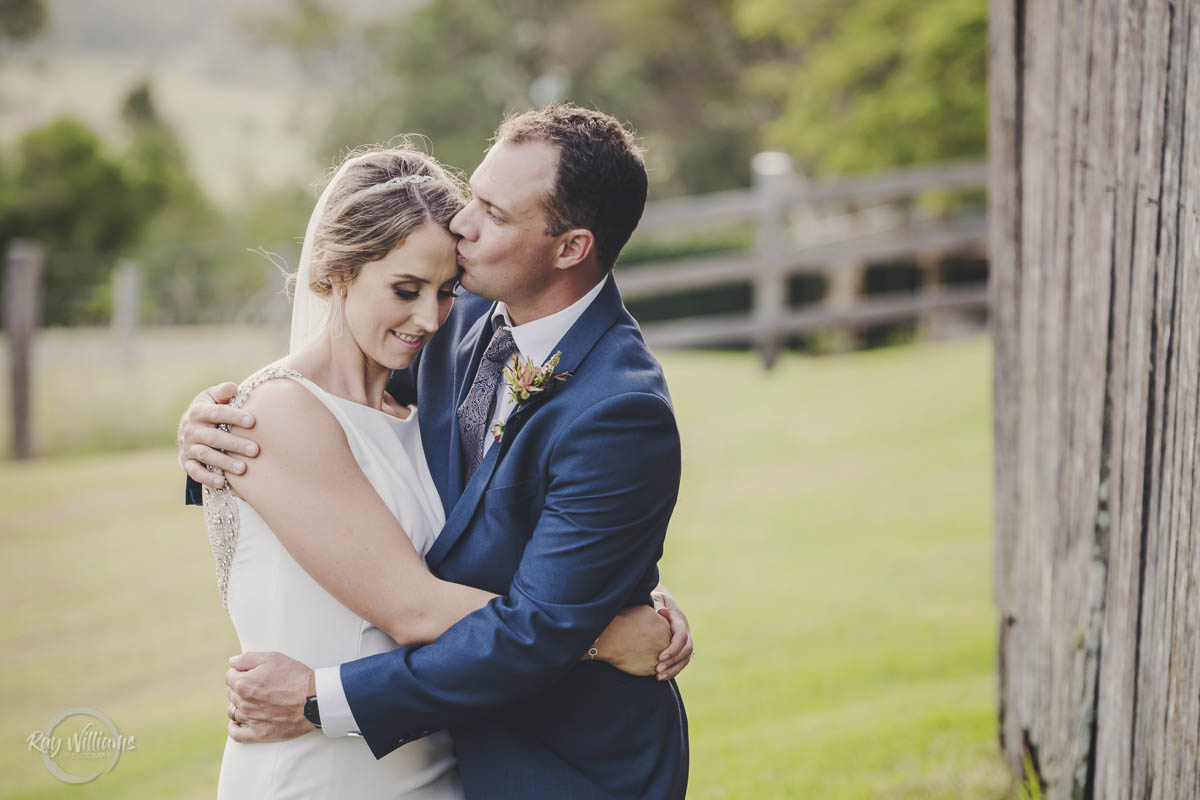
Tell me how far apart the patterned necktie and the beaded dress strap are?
0.39m

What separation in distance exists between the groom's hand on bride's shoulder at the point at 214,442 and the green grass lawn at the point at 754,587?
94.9 inches

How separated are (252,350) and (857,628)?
799 centimetres

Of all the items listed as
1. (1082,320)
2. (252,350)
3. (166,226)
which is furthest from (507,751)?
(166,226)

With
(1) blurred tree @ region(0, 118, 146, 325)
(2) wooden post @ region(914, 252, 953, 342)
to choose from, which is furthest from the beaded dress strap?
(1) blurred tree @ region(0, 118, 146, 325)

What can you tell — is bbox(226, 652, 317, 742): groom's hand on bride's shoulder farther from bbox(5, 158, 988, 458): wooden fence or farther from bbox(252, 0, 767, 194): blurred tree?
bbox(252, 0, 767, 194): blurred tree

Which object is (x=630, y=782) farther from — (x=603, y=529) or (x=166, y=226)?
(x=166, y=226)

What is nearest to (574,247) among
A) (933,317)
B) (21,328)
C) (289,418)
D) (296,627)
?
(289,418)

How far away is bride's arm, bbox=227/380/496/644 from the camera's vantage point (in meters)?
2.26

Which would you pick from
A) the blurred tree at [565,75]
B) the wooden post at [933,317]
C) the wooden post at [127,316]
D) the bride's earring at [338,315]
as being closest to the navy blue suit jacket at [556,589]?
the bride's earring at [338,315]

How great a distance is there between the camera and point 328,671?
2.28 metres

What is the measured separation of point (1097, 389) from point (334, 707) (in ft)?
6.81

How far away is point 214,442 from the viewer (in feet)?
7.65

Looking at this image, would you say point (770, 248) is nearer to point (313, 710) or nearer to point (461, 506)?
point (461, 506)

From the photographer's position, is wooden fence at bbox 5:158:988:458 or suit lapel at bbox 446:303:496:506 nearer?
suit lapel at bbox 446:303:496:506
